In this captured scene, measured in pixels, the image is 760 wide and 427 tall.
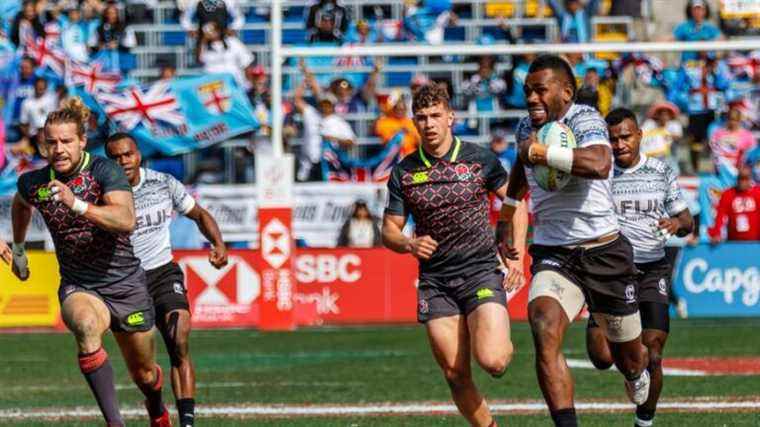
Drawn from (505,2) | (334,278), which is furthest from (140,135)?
(505,2)

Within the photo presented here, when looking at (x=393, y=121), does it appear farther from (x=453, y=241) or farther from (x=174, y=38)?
(x=453, y=241)

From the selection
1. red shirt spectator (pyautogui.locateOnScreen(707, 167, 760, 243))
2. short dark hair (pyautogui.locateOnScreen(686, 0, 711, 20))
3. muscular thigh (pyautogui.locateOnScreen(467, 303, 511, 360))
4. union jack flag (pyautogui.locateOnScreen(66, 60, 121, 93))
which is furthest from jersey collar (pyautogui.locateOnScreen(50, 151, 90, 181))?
short dark hair (pyautogui.locateOnScreen(686, 0, 711, 20))

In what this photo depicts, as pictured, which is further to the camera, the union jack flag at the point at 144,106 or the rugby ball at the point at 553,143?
the union jack flag at the point at 144,106

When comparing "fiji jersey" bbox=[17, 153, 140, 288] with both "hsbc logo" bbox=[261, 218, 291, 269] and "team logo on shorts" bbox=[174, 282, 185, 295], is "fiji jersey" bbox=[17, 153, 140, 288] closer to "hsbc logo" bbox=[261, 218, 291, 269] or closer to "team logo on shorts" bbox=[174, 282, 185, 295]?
"team logo on shorts" bbox=[174, 282, 185, 295]

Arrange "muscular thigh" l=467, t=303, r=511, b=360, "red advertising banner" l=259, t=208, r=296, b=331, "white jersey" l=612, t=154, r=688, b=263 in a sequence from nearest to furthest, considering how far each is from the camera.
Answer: "muscular thigh" l=467, t=303, r=511, b=360
"white jersey" l=612, t=154, r=688, b=263
"red advertising banner" l=259, t=208, r=296, b=331

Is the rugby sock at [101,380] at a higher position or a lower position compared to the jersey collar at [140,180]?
lower

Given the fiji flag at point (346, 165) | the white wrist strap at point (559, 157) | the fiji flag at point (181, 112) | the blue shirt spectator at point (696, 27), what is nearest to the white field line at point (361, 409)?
the white wrist strap at point (559, 157)

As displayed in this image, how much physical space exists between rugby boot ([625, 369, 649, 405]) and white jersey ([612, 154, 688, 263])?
43.6 inches

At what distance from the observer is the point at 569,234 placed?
31.1ft

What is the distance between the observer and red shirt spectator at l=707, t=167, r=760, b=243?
21.8 metres

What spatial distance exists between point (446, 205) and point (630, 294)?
4.18ft

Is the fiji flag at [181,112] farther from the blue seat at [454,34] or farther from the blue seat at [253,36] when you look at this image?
the blue seat at [454,34]

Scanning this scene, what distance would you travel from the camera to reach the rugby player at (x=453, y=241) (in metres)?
9.33

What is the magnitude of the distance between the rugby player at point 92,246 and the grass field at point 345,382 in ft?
6.27
